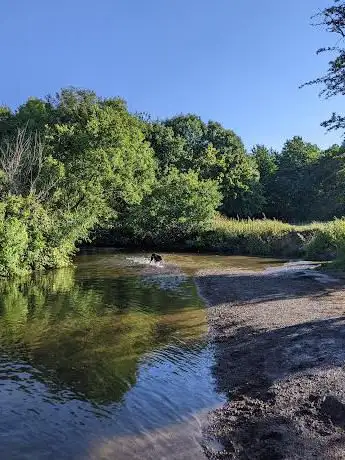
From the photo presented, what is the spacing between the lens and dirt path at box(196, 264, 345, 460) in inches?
Answer: 224

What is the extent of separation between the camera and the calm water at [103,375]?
6.02 metres

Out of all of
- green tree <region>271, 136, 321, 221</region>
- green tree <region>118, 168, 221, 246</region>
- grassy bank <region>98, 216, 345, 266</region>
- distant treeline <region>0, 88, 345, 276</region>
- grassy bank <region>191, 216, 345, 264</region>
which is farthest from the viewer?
green tree <region>271, 136, 321, 221</region>

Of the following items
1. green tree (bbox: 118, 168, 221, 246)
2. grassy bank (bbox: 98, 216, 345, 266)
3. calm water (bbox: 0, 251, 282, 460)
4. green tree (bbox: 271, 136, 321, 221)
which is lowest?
calm water (bbox: 0, 251, 282, 460)

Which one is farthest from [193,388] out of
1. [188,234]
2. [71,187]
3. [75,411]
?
[188,234]

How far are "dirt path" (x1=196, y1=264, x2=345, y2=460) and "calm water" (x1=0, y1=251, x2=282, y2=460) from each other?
0.45 meters

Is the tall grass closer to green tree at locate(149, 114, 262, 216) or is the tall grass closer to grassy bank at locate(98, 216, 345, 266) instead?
grassy bank at locate(98, 216, 345, 266)

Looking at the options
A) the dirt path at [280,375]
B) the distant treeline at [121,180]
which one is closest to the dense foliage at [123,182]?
the distant treeline at [121,180]

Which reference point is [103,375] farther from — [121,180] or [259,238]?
[259,238]

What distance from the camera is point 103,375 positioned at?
8.49 m

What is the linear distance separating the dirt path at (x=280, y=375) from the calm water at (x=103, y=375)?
0.45m

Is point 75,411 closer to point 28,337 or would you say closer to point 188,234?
point 28,337

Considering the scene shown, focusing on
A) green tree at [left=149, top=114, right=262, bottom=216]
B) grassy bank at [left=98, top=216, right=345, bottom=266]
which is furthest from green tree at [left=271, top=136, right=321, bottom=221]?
grassy bank at [left=98, top=216, right=345, bottom=266]

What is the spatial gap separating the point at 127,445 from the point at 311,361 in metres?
3.92

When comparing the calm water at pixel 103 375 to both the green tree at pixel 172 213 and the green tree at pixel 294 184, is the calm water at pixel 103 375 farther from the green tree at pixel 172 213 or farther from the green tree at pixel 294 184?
the green tree at pixel 294 184
